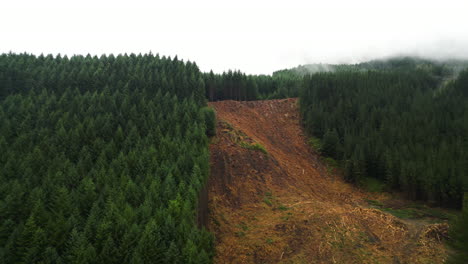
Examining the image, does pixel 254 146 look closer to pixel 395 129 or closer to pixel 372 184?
pixel 372 184

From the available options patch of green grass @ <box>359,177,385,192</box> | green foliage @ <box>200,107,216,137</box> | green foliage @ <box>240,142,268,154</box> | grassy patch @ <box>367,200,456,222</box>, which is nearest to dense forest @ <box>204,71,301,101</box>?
green foliage @ <box>200,107,216,137</box>

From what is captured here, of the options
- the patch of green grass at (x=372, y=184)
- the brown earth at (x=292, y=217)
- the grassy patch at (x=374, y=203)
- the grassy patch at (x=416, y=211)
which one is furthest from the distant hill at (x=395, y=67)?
the grassy patch at (x=416, y=211)

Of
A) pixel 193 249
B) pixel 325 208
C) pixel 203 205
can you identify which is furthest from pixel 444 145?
pixel 193 249

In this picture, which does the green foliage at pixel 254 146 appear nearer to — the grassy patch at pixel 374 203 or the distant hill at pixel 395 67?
the grassy patch at pixel 374 203

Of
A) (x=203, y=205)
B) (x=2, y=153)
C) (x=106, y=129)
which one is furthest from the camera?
(x=106, y=129)

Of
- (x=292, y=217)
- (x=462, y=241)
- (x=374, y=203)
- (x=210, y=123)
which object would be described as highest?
(x=210, y=123)

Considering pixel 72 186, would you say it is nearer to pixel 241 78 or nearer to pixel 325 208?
pixel 325 208

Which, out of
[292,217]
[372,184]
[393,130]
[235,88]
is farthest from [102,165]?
[235,88]
